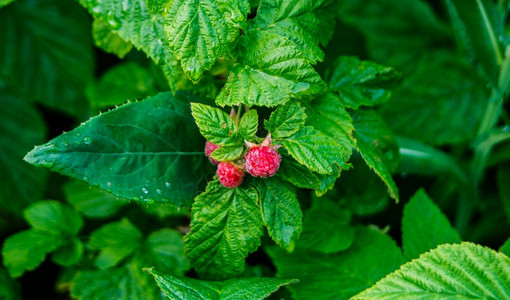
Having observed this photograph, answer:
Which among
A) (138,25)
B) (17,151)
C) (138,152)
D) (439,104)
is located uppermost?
(138,25)

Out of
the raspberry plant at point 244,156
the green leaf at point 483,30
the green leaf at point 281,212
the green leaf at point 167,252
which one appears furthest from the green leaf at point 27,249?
the green leaf at point 483,30

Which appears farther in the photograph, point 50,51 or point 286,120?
point 50,51

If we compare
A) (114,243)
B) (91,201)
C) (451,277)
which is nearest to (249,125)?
(451,277)

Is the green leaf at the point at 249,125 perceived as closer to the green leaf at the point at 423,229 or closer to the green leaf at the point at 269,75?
the green leaf at the point at 269,75

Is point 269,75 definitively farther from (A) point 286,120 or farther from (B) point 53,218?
(B) point 53,218

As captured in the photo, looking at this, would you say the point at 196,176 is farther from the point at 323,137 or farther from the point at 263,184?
the point at 323,137

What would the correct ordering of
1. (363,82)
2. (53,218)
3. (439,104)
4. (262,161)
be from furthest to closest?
(439,104)
(53,218)
(363,82)
(262,161)

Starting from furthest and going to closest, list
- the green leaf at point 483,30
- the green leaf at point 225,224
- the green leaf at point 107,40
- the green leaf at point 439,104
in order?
the green leaf at point 439,104, the green leaf at point 483,30, the green leaf at point 107,40, the green leaf at point 225,224
